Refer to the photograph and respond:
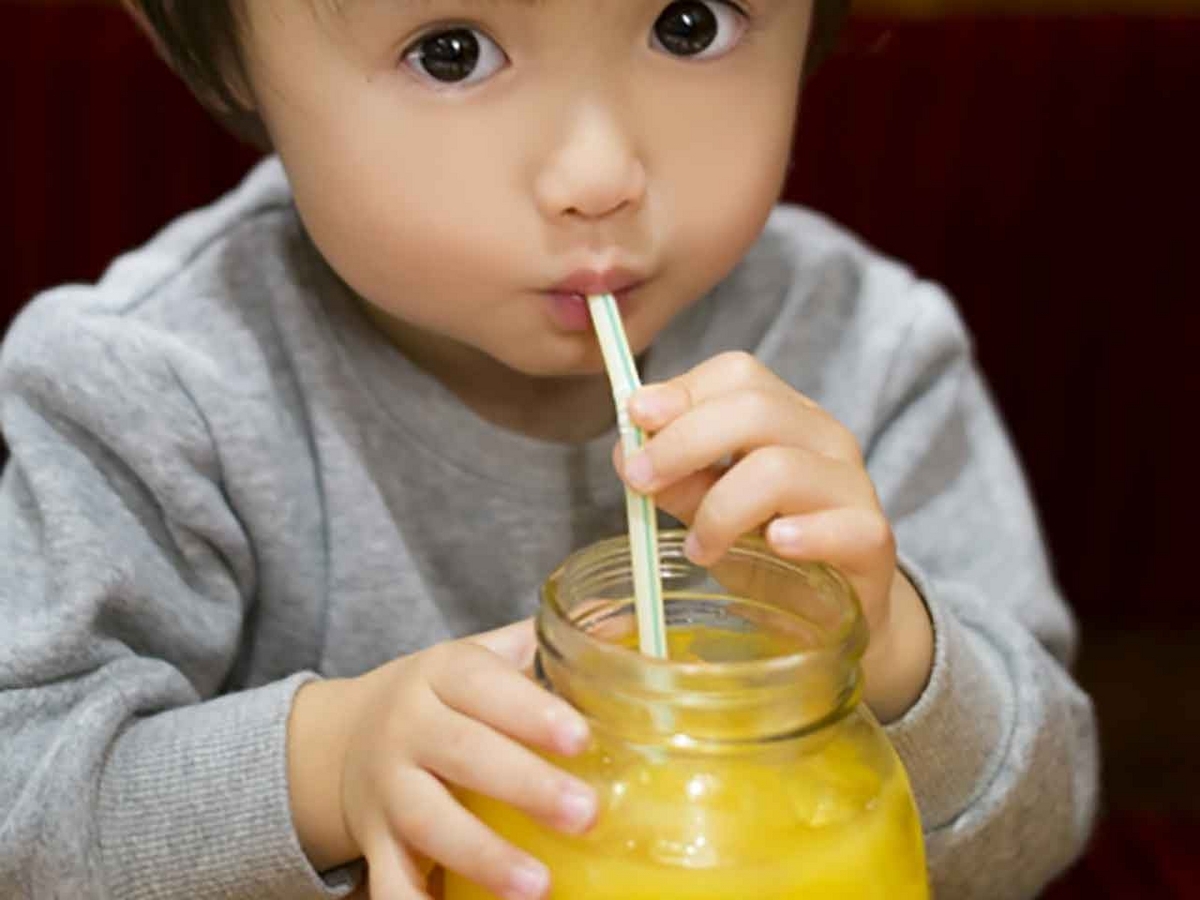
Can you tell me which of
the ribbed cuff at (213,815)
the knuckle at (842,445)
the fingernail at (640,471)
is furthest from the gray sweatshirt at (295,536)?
the fingernail at (640,471)

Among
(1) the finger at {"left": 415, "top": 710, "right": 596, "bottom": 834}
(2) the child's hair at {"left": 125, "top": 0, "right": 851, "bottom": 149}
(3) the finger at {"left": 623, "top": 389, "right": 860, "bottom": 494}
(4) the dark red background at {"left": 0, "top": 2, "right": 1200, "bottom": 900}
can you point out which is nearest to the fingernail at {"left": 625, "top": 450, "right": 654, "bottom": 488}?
(3) the finger at {"left": 623, "top": 389, "right": 860, "bottom": 494}

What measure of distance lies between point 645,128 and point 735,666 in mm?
268

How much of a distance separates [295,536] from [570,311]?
0.22 metres

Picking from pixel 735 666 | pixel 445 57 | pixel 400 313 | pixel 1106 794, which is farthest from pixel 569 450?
pixel 1106 794

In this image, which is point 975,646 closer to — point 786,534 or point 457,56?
point 786,534

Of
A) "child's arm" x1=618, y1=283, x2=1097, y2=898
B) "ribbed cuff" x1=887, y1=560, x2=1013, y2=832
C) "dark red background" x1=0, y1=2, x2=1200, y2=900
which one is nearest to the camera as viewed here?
"child's arm" x1=618, y1=283, x2=1097, y2=898

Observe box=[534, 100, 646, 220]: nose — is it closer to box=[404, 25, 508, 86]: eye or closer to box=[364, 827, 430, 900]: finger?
box=[404, 25, 508, 86]: eye

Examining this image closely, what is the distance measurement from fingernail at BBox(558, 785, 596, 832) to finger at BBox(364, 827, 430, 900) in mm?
100

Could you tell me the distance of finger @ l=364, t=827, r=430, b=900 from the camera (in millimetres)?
602

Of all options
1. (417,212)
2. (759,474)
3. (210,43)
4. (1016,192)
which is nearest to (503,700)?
(759,474)

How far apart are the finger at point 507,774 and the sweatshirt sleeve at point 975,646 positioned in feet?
0.77

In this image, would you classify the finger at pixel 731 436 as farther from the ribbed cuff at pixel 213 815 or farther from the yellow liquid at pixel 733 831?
the ribbed cuff at pixel 213 815

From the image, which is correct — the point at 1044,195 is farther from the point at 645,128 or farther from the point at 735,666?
the point at 735,666

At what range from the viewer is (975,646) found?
2.68 feet
